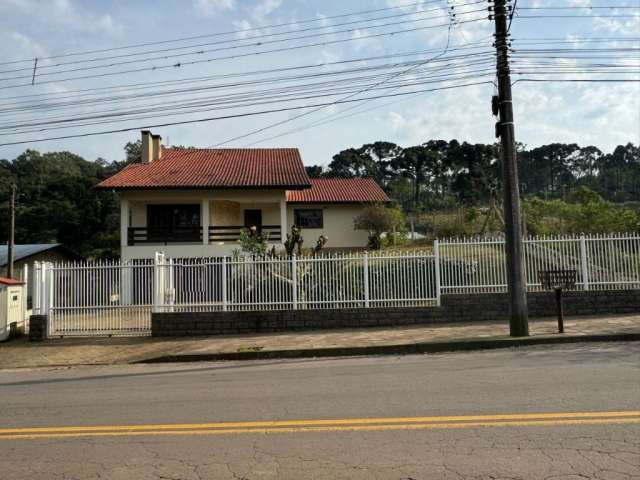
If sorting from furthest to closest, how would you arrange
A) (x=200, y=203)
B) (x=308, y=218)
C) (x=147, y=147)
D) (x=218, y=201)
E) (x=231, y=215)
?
1. (x=308, y=218)
2. (x=147, y=147)
3. (x=231, y=215)
4. (x=218, y=201)
5. (x=200, y=203)

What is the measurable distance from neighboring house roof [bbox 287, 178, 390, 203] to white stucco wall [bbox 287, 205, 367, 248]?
41 centimetres

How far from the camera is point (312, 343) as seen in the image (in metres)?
11.2

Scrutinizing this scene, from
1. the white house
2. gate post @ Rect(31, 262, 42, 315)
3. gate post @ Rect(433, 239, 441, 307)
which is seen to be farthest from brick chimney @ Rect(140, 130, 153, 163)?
gate post @ Rect(433, 239, 441, 307)

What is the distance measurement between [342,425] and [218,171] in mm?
22136

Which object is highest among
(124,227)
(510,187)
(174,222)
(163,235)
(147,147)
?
(147,147)

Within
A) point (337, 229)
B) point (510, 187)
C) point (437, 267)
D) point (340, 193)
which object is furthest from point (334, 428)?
point (340, 193)

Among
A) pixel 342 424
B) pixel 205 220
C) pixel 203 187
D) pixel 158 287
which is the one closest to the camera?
pixel 342 424

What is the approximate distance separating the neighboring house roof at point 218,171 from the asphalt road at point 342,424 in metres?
16.0

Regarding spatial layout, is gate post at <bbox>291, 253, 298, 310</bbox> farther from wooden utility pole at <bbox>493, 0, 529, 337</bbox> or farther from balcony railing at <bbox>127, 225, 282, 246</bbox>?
balcony railing at <bbox>127, 225, 282, 246</bbox>

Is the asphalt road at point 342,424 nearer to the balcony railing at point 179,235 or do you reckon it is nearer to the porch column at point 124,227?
the porch column at point 124,227

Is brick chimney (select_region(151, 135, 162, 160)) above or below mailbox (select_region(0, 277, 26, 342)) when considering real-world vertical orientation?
above

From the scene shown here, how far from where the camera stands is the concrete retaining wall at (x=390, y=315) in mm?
12969

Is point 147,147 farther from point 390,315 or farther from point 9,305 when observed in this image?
point 390,315

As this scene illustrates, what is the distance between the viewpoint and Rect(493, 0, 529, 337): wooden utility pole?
10727 millimetres
